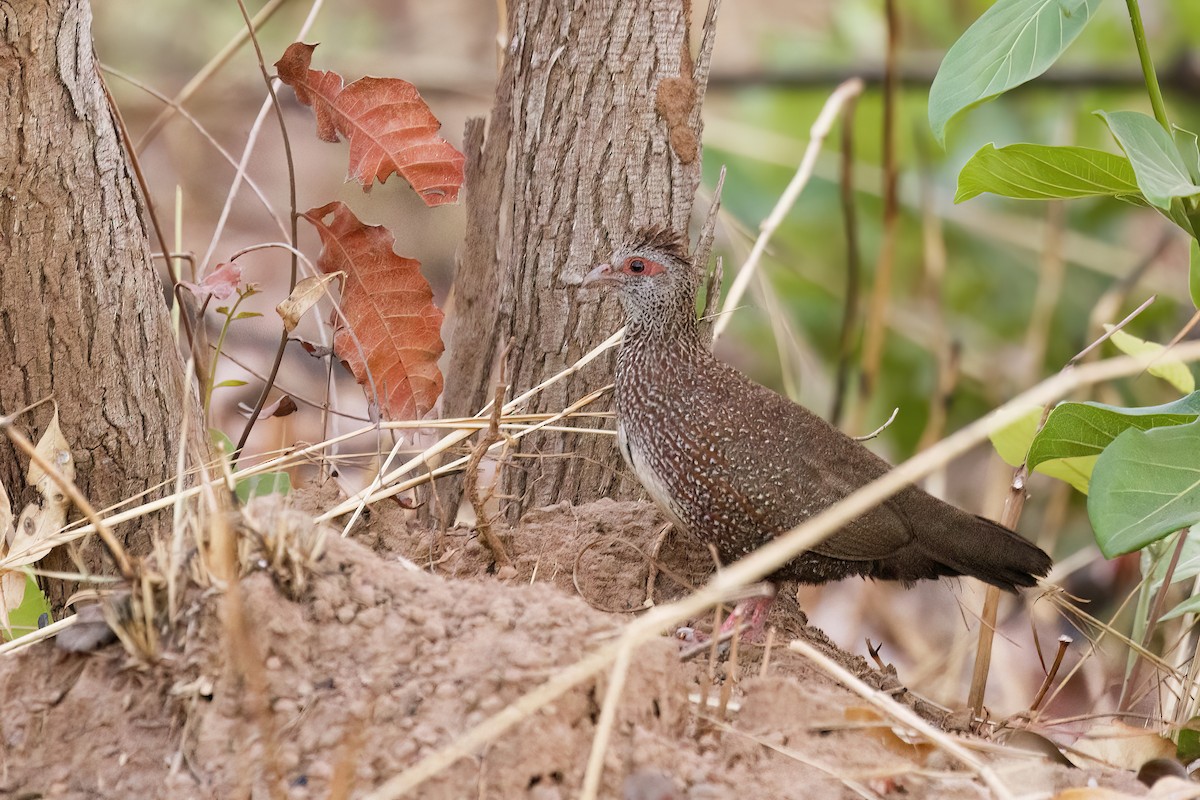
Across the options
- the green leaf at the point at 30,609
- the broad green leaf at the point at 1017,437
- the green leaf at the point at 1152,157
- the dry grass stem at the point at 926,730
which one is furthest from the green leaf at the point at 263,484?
the green leaf at the point at 1152,157

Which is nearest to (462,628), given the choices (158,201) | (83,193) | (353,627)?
(353,627)

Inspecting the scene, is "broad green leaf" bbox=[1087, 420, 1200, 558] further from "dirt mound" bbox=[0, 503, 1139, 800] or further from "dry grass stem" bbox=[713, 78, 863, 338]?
"dry grass stem" bbox=[713, 78, 863, 338]

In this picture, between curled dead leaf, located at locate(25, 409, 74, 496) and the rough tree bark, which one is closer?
curled dead leaf, located at locate(25, 409, 74, 496)

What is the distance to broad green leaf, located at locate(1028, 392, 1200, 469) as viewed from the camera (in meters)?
2.74

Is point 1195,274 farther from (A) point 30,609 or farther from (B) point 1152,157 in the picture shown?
(A) point 30,609

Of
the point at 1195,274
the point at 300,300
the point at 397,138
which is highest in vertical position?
the point at 397,138

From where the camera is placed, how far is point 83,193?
2.67 metres

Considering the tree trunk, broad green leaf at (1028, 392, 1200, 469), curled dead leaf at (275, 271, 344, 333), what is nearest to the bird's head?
curled dead leaf at (275, 271, 344, 333)

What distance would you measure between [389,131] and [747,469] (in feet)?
4.14

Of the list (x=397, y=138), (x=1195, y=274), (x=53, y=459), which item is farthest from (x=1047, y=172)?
(x=53, y=459)

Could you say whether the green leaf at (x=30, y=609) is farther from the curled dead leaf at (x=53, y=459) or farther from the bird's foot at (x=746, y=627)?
the bird's foot at (x=746, y=627)

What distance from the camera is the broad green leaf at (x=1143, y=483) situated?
2469 mm

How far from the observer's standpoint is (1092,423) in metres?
2.80

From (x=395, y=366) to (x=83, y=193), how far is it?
86 centimetres
